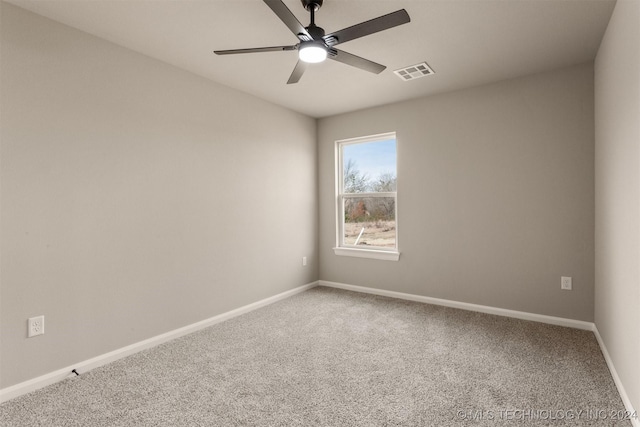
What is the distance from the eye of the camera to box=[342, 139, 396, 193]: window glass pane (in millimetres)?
4281

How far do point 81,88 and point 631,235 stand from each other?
362 cm

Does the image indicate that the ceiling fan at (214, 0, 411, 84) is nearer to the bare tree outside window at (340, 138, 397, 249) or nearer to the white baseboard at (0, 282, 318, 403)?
the bare tree outside window at (340, 138, 397, 249)

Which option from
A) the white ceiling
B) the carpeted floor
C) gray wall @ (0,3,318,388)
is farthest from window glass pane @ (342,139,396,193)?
the carpeted floor

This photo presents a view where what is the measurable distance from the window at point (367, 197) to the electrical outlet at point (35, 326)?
10.5 feet

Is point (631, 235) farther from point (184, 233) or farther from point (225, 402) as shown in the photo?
point (184, 233)

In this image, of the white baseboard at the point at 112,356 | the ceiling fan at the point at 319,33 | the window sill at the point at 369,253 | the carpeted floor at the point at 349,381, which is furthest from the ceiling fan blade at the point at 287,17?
the window sill at the point at 369,253

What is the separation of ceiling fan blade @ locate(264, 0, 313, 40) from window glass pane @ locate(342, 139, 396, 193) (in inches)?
100

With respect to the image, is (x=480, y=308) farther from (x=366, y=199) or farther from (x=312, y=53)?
(x=312, y=53)

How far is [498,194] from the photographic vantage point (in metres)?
3.43

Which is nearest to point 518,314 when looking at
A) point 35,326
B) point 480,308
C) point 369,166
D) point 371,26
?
point 480,308

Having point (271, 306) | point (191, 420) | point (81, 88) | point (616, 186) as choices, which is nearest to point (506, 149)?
point (616, 186)

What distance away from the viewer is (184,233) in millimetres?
3088

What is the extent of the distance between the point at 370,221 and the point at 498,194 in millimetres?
1597

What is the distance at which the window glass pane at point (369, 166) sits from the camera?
4281 mm
